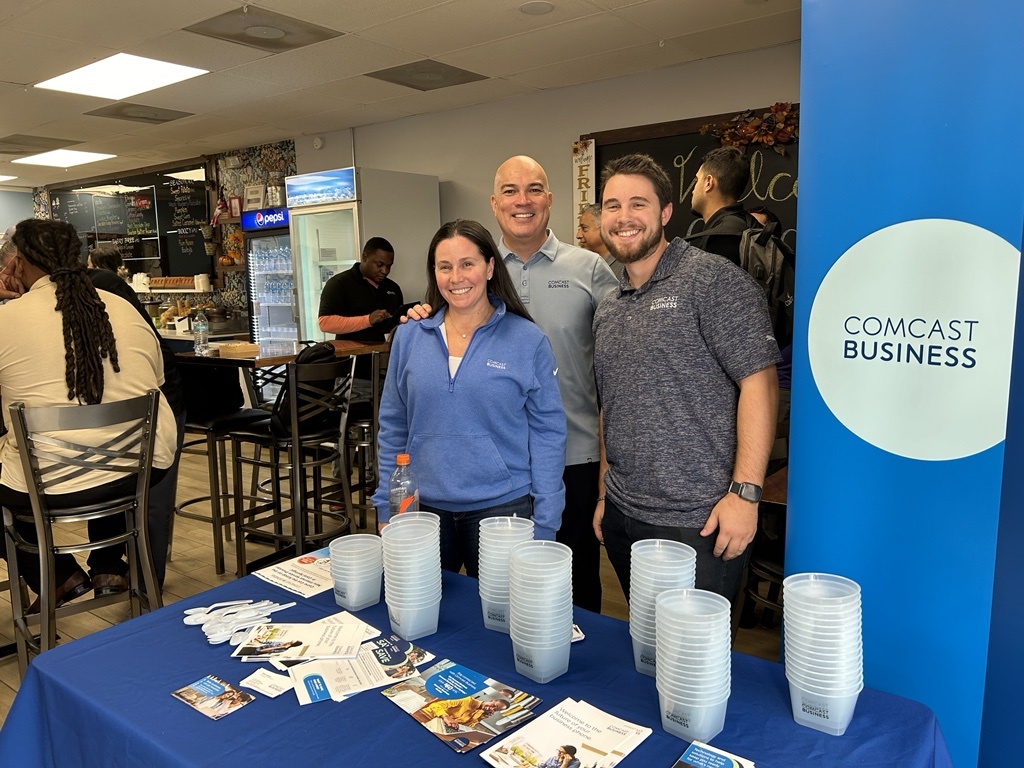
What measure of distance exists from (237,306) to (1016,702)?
8266 mm

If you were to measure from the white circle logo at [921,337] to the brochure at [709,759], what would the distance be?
2.46 ft

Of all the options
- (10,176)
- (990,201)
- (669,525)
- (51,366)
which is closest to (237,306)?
(10,176)

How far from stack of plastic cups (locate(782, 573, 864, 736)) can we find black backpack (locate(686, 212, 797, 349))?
1.80 meters

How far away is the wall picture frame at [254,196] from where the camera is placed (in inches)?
310

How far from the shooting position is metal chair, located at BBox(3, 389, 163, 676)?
236cm

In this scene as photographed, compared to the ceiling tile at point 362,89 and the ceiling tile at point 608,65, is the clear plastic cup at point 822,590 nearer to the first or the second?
the ceiling tile at point 608,65

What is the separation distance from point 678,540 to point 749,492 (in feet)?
0.68

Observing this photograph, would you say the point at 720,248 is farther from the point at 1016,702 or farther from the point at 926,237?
the point at 1016,702

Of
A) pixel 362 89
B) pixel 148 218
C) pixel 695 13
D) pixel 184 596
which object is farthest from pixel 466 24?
pixel 148 218

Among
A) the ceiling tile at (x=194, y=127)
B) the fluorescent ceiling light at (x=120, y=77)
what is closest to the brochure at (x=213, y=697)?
the fluorescent ceiling light at (x=120, y=77)

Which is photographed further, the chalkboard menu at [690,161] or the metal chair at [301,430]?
A: the chalkboard menu at [690,161]

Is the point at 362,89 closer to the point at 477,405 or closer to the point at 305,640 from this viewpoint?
the point at 477,405

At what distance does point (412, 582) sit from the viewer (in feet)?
4.57

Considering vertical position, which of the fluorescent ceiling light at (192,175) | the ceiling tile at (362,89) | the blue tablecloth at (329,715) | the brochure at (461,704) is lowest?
the blue tablecloth at (329,715)
